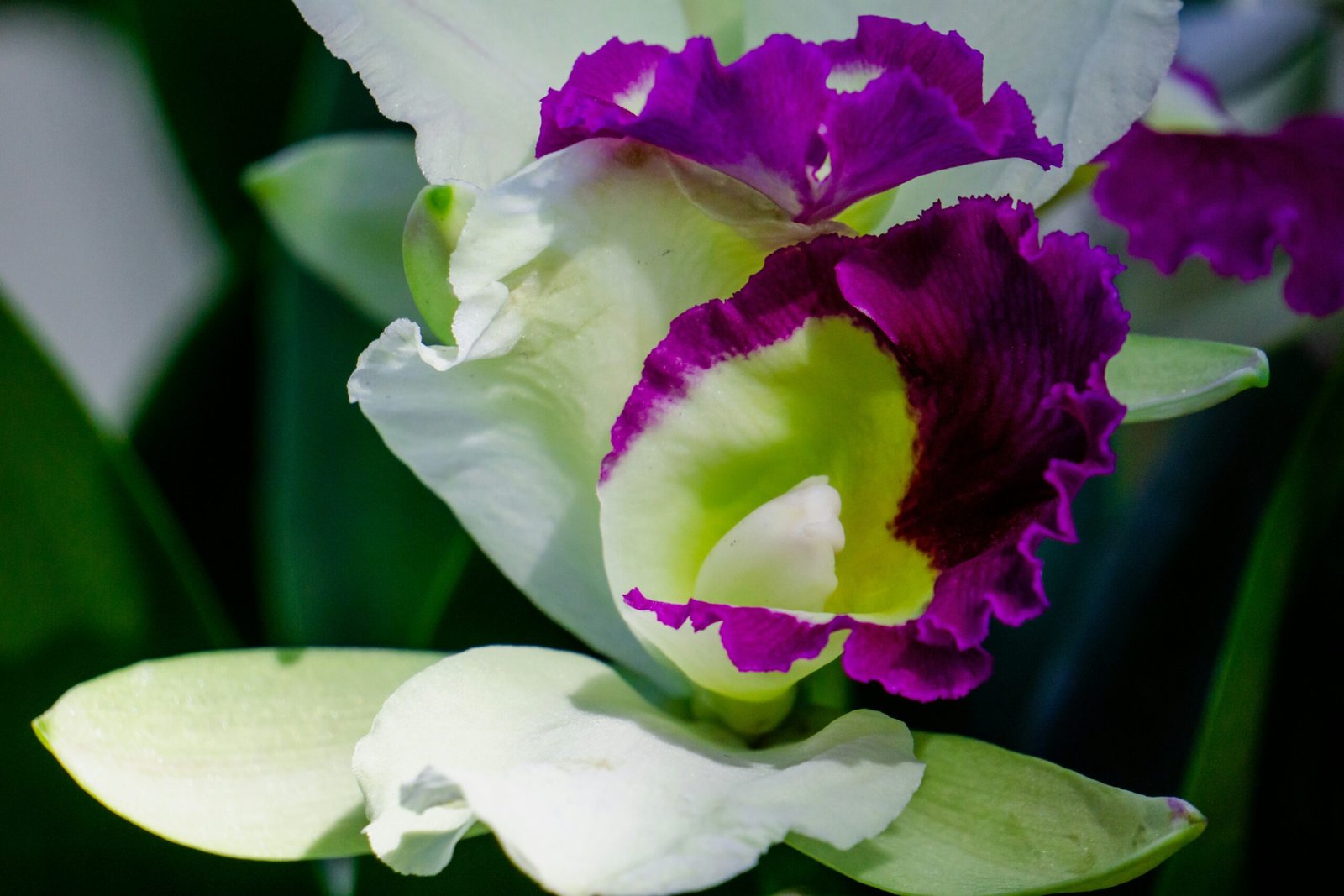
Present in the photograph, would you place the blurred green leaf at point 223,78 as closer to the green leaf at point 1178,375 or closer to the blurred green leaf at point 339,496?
the blurred green leaf at point 339,496

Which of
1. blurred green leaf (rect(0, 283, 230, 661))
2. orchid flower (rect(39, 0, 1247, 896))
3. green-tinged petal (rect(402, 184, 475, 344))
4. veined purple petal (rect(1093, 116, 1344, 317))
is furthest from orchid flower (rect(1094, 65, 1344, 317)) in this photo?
blurred green leaf (rect(0, 283, 230, 661))

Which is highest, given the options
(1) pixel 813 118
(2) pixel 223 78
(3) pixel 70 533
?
(1) pixel 813 118

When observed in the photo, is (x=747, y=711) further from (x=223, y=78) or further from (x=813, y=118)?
(x=223, y=78)

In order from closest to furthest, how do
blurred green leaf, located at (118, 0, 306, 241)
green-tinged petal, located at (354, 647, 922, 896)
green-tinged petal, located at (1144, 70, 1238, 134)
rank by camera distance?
1. green-tinged petal, located at (354, 647, 922, 896)
2. green-tinged petal, located at (1144, 70, 1238, 134)
3. blurred green leaf, located at (118, 0, 306, 241)

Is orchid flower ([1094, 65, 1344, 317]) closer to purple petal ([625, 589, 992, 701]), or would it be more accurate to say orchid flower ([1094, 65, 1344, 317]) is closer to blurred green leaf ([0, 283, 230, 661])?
purple petal ([625, 589, 992, 701])

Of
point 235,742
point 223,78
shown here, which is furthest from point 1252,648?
point 223,78

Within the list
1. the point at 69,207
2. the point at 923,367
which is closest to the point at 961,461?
the point at 923,367
